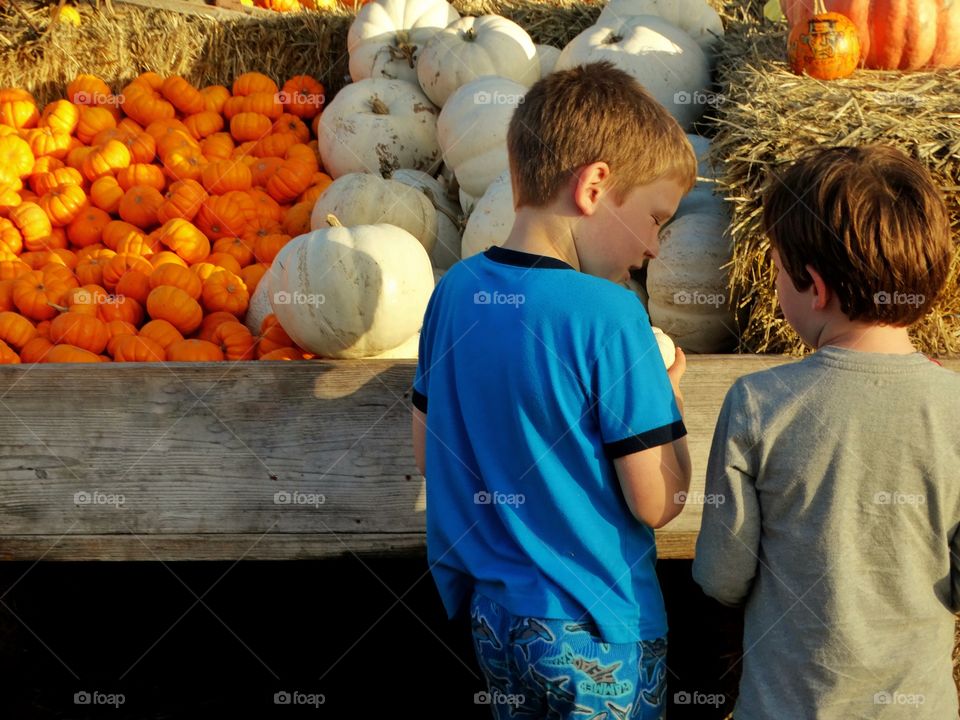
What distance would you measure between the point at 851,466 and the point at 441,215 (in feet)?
7.85

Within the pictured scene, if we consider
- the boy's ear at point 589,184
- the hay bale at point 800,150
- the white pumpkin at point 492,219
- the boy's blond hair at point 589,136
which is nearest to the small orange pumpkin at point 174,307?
the white pumpkin at point 492,219

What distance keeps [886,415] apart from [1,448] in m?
2.15

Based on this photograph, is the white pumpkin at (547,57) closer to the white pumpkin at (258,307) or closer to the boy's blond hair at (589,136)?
the white pumpkin at (258,307)

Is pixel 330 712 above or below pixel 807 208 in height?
below

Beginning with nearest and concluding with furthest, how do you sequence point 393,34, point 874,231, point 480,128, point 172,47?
point 874,231
point 480,128
point 393,34
point 172,47

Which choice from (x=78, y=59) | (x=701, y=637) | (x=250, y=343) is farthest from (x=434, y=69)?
(x=701, y=637)

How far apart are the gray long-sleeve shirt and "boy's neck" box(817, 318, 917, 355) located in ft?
0.11

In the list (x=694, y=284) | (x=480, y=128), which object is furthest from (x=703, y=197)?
(x=480, y=128)

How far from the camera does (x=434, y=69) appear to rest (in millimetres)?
4109

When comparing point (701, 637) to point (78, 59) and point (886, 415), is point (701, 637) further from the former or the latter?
point (78, 59)

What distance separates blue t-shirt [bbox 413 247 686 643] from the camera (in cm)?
152

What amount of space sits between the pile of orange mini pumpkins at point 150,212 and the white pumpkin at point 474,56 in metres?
0.68

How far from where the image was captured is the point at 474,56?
3.99m

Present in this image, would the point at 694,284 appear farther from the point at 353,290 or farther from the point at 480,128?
the point at 480,128
